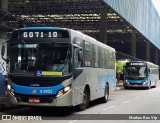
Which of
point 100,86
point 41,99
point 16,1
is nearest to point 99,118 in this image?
point 41,99

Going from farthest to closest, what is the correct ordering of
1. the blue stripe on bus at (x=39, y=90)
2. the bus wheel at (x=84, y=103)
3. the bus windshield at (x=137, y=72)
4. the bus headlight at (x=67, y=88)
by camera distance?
the bus windshield at (x=137, y=72)
the bus wheel at (x=84, y=103)
the bus headlight at (x=67, y=88)
the blue stripe on bus at (x=39, y=90)

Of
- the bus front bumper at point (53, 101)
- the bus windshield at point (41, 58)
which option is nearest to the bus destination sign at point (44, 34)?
the bus windshield at point (41, 58)

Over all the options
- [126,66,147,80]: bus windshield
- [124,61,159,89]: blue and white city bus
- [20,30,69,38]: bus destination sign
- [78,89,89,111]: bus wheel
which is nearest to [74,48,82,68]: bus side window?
[20,30,69,38]: bus destination sign

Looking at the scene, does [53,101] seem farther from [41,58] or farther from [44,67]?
[41,58]

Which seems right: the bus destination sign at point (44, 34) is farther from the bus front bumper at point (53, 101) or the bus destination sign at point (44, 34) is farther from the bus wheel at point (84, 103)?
the bus wheel at point (84, 103)

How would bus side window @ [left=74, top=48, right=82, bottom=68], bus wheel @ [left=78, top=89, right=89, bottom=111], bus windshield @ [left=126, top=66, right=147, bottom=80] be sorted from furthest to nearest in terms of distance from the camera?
1. bus windshield @ [left=126, top=66, right=147, bottom=80]
2. bus wheel @ [left=78, top=89, right=89, bottom=111]
3. bus side window @ [left=74, top=48, right=82, bottom=68]

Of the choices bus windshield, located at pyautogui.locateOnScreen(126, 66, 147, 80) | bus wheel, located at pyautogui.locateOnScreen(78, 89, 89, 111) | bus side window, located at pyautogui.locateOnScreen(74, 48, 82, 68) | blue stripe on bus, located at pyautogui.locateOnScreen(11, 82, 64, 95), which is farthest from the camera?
bus windshield, located at pyautogui.locateOnScreen(126, 66, 147, 80)

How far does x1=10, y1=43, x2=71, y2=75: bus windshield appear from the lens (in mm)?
14273

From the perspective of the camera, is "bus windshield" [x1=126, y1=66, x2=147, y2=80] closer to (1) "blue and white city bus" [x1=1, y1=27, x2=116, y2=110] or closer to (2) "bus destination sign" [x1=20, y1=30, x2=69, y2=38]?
(1) "blue and white city bus" [x1=1, y1=27, x2=116, y2=110]

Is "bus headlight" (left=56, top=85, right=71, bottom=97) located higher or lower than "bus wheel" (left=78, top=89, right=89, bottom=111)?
higher

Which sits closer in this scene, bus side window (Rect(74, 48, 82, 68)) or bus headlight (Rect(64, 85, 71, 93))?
bus headlight (Rect(64, 85, 71, 93))

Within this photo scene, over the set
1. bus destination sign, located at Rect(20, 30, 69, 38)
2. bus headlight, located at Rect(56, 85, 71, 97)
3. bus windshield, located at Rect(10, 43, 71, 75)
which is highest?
bus destination sign, located at Rect(20, 30, 69, 38)

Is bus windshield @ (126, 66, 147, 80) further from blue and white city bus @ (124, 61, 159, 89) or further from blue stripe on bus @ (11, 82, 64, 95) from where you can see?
blue stripe on bus @ (11, 82, 64, 95)

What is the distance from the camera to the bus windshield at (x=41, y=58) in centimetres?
1427
